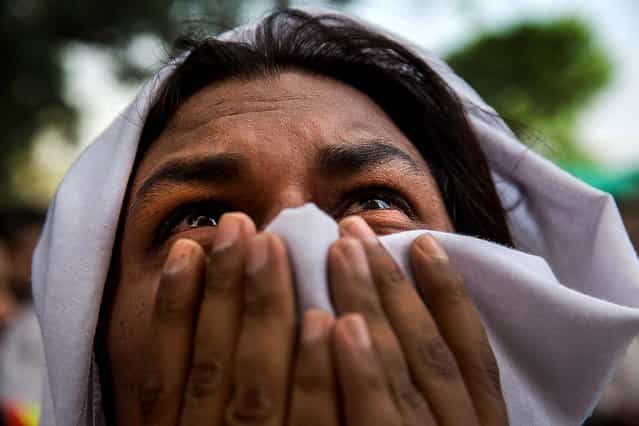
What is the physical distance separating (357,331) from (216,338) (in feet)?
0.75

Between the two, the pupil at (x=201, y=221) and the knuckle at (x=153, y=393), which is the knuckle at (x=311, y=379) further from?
the pupil at (x=201, y=221)

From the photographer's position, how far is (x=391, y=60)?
1798mm

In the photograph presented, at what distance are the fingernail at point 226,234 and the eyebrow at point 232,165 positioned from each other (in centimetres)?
33

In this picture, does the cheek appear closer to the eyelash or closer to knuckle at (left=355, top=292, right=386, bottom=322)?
the eyelash

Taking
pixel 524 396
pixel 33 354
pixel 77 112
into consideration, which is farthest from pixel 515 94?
pixel 524 396

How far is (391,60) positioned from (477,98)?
0.30 meters

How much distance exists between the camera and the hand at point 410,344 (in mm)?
854

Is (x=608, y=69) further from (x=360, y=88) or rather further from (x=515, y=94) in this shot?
(x=360, y=88)

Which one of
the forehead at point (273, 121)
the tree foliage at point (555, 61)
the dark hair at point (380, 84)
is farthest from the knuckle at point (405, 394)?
the tree foliage at point (555, 61)

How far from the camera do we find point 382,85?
1771 millimetres

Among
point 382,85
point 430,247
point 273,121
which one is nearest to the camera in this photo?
point 430,247

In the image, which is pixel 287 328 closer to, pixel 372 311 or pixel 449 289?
pixel 372 311

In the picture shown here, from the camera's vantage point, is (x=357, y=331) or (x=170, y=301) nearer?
(x=357, y=331)

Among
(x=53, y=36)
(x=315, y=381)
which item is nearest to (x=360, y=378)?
(x=315, y=381)
